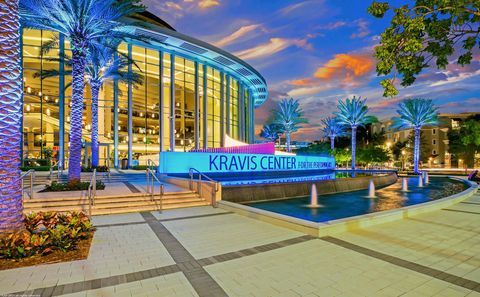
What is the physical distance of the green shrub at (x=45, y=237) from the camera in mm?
5547

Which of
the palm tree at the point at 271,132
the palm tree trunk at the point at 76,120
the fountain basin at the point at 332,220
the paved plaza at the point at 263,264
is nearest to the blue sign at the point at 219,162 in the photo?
the palm tree trunk at the point at 76,120

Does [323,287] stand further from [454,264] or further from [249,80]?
[249,80]

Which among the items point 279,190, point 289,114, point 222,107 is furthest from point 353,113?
point 279,190

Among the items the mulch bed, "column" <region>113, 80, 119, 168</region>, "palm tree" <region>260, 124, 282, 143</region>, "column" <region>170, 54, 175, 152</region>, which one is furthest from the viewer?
"palm tree" <region>260, 124, 282, 143</region>

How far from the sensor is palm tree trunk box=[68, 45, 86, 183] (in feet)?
47.9

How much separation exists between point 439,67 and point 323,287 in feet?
26.5

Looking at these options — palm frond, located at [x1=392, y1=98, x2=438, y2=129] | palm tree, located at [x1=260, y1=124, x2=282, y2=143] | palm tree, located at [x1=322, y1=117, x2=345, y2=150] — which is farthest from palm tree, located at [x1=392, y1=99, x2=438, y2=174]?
palm tree, located at [x1=260, y1=124, x2=282, y2=143]

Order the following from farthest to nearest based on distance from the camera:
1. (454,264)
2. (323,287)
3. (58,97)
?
1. (58,97)
2. (454,264)
3. (323,287)

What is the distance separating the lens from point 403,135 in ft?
273

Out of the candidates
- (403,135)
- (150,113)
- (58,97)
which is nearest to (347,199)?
(150,113)

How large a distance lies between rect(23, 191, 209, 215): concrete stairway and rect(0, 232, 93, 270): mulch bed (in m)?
4.57

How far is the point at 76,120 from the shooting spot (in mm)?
15125

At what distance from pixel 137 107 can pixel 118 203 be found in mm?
24613

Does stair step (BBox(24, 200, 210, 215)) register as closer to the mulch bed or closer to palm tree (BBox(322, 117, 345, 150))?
the mulch bed
